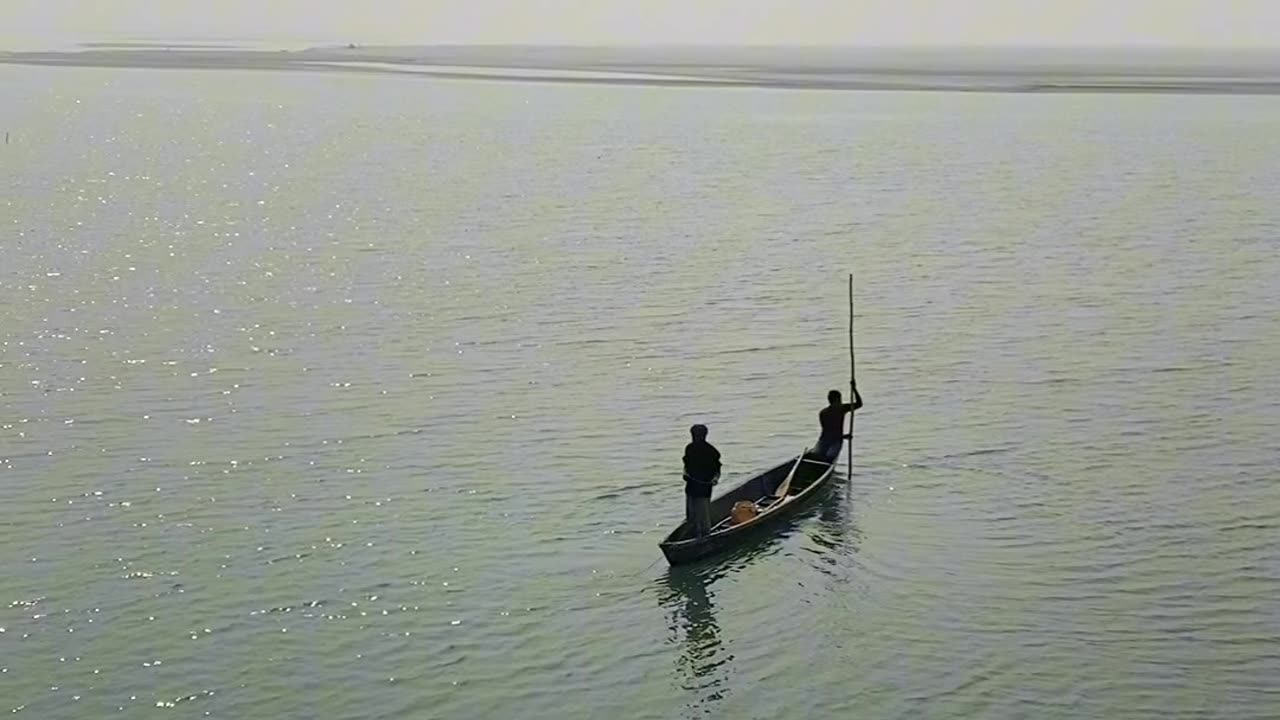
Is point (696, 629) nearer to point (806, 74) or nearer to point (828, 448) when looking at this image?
point (828, 448)

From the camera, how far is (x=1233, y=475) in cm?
3017

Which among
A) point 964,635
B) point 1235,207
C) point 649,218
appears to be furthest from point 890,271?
point 964,635

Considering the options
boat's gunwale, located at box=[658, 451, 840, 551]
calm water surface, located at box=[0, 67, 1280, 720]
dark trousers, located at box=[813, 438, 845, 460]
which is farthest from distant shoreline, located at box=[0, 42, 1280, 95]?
Answer: boat's gunwale, located at box=[658, 451, 840, 551]

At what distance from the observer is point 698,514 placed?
25172 mm

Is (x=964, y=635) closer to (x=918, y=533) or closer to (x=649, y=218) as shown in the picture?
(x=918, y=533)

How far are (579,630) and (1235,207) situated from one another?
48032 mm

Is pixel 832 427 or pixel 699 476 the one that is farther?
Answer: pixel 832 427

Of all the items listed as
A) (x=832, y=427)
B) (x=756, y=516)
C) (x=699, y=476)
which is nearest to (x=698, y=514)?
(x=699, y=476)

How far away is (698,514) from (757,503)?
307 cm

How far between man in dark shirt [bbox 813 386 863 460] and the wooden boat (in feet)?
0.64

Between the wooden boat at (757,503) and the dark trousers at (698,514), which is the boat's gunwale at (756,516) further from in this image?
the dark trousers at (698,514)

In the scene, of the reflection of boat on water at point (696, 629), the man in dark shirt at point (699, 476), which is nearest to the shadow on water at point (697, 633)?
the reflection of boat on water at point (696, 629)

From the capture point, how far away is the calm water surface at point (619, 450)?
2192 centimetres

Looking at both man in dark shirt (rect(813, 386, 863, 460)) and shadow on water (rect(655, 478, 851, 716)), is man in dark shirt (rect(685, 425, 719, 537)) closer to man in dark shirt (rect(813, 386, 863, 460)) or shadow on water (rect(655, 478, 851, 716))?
shadow on water (rect(655, 478, 851, 716))
